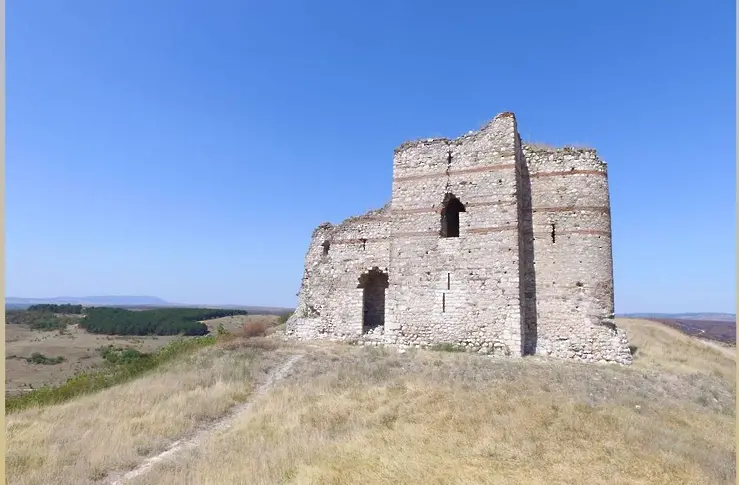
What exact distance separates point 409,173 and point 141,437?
37.6 feet

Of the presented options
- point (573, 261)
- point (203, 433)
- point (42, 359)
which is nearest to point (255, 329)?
point (203, 433)

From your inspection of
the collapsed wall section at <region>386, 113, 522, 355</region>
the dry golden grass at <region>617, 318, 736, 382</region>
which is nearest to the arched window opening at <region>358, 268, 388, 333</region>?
the collapsed wall section at <region>386, 113, 522, 355</region>

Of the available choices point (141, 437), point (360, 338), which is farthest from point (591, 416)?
point (360, 338)

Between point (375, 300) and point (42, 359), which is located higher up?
point (375, 300)

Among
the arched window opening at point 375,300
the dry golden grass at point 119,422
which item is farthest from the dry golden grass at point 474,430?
the arched window opening at point 375,300

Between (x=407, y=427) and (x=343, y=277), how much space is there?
10099 mm

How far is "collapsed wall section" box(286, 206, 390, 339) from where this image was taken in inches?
662

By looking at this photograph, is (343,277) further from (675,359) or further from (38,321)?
(38,321)

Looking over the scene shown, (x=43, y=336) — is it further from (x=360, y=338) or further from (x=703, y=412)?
(x=703, y=412)

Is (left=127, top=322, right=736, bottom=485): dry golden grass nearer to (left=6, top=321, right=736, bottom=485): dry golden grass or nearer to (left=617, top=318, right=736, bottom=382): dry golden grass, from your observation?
(left=6, top=321, right=736, bottom=485): dry golden grass

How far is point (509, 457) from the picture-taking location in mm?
6191

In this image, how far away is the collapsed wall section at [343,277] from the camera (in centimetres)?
1681

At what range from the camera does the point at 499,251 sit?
47.6 ft

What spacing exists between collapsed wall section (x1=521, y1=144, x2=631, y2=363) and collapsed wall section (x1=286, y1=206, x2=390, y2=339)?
538 cm
